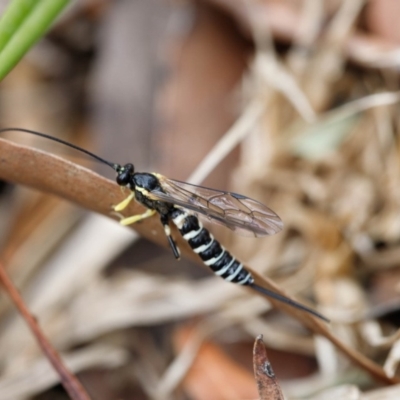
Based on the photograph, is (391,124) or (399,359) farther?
(391,124)

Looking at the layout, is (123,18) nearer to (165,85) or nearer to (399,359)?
(165,85)

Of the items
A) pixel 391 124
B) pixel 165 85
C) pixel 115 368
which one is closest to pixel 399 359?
pixel 115 368

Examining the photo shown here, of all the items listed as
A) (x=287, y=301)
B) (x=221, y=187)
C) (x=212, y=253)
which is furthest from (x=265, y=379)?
(x=221, y=187)

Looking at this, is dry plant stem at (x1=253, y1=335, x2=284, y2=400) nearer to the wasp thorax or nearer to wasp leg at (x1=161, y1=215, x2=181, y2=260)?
wasp leg at (x1=161, y1=215, x2=181, y2=260)

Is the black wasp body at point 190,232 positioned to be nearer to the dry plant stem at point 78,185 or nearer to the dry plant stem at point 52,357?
the dry plant stem at point 78,185

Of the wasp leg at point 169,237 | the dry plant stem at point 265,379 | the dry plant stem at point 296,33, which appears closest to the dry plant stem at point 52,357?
the wasp leg at point 169,237

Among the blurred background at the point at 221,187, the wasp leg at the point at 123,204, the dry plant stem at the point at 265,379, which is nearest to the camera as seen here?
the dry plant stem at the point at 265,379

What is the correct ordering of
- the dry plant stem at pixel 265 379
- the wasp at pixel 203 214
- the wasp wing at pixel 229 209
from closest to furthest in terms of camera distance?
the dry plant stem at pixel 265 379 → the wasp at pixel 203 214 → the wasp wing at pixel 229 209
